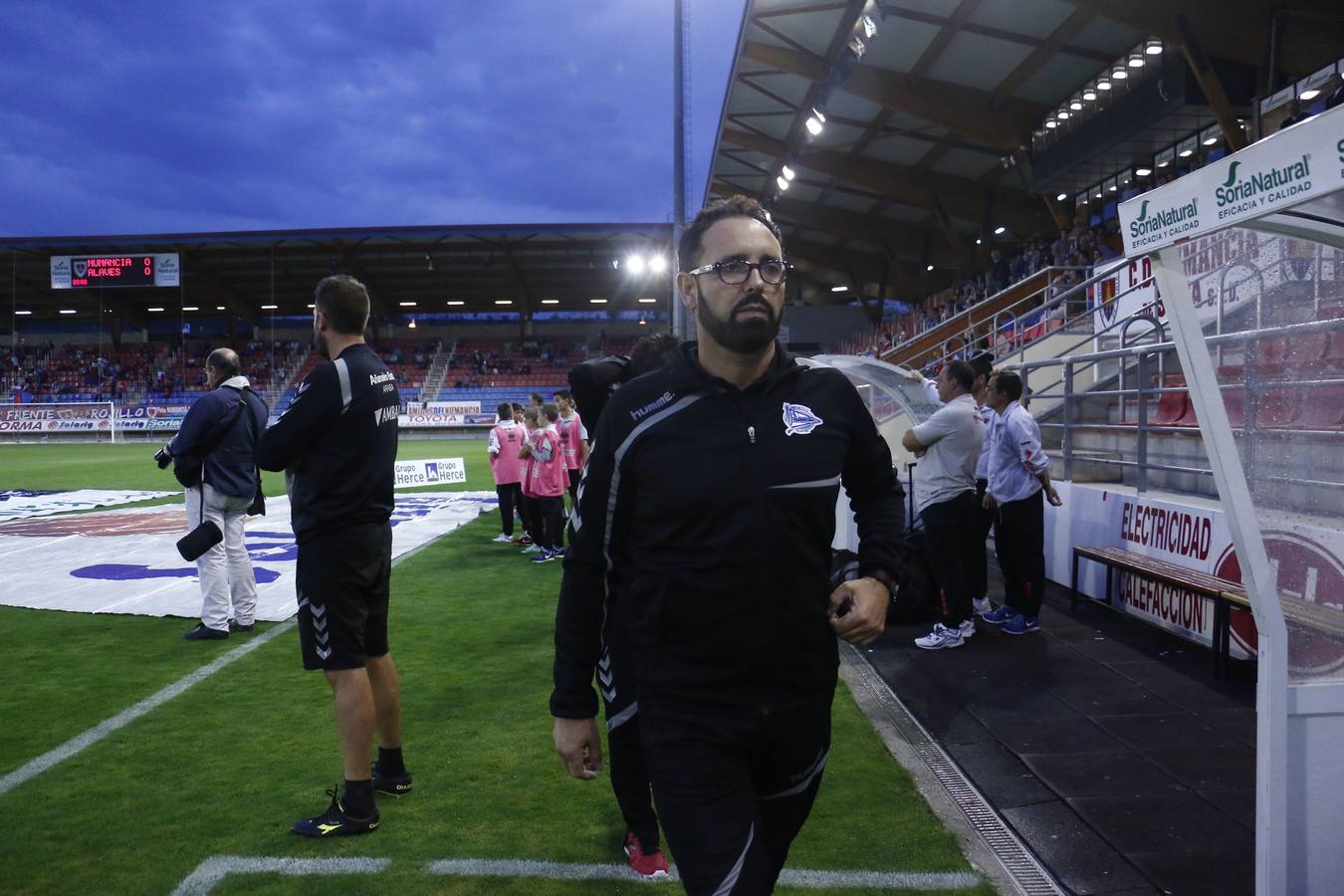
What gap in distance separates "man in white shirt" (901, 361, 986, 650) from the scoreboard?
3836 centimetres

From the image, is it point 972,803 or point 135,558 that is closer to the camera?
point 972,803

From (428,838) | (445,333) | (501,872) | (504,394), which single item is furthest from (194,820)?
(445,333)

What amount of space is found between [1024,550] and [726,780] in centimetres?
552

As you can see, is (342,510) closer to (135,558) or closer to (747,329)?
(747,329)

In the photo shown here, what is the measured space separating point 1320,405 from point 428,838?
3420 millimetres

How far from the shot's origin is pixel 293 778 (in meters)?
4.32

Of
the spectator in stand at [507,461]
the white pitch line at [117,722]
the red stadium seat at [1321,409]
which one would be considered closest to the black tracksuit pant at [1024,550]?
the red stadium seat at [1321,409]

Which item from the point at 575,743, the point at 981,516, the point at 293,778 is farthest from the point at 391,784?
the point at 981,516

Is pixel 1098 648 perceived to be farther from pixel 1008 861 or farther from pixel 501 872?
pixel 501 872

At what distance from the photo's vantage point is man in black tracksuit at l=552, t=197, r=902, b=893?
79.7 inches

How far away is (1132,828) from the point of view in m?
3.76

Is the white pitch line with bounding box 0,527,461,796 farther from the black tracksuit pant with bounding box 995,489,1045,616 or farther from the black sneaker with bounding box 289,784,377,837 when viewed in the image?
the black tracksuit pant with bounding box 995,489,1045,616

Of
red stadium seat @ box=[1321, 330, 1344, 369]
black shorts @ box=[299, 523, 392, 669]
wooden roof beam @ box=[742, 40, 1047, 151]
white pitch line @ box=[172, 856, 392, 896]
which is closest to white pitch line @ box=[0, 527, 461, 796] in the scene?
white pitch line @ box=[172, 856, 392, 896]

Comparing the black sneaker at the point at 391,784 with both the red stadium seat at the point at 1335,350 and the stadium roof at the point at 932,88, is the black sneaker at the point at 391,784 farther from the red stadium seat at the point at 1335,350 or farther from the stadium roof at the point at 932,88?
the stadium roof at the point at 932,88
